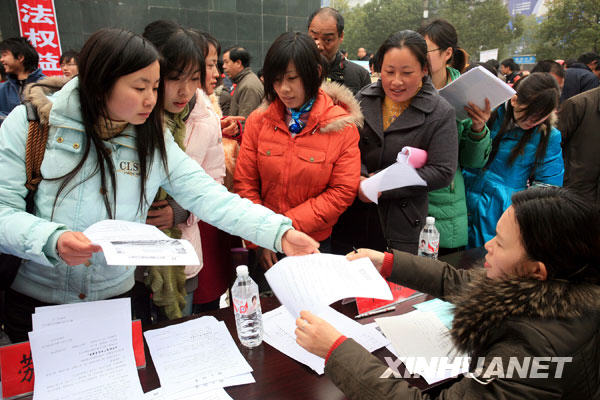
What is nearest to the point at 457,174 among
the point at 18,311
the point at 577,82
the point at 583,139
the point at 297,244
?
the point at 583,139

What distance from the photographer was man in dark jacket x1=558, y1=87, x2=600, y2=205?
2.85 meters

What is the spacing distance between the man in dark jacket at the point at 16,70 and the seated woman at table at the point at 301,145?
2893 mm

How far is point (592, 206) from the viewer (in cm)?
95

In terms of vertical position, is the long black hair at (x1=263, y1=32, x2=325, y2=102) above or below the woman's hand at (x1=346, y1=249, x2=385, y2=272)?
above

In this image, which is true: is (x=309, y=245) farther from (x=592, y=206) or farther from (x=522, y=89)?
(x=522, y=89)

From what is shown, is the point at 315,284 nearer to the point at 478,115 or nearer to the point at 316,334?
the point at 316,334

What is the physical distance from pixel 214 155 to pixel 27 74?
123 inches

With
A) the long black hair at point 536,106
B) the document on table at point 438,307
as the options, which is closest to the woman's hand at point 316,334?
the document on table at point 438,307

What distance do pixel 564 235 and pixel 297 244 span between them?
29.1 inches

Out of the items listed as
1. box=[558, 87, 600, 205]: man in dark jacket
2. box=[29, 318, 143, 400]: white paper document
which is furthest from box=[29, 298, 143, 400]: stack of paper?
box=[558, 87, 600, 205]: man in dark jacket

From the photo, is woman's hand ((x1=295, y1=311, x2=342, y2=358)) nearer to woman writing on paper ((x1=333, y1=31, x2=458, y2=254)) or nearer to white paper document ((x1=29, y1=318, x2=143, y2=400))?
white paper document ((x1=29, y1=318, x2=143, y2=400))

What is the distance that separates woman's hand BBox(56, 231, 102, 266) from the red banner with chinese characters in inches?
239

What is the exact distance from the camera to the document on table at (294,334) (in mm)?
1236

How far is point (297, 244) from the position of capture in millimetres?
1348
